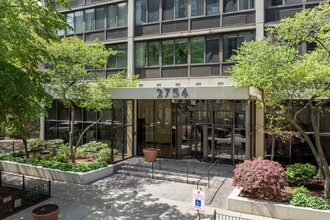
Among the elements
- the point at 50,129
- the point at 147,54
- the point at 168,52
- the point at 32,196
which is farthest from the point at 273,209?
the point at 50,129

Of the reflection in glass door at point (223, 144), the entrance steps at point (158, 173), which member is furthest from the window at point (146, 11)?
the entrance steps at point (158, 173)

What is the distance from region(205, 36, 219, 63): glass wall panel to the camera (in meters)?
17.1

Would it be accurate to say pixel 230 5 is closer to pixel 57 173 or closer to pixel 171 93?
pixel 171 93

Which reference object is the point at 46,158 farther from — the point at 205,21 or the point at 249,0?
the point at 249,0

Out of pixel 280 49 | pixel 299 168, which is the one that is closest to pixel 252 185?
pixel 299 168

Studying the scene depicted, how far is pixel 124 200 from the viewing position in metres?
10.9

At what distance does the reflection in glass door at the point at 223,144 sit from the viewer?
16.0m

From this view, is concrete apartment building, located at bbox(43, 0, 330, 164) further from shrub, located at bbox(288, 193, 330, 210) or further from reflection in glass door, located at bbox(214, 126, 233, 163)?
shrub, located at bbox(288, 193, 330, 210)

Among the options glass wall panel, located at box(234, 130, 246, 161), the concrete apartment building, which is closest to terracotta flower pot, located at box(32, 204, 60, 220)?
the concrete apartment building

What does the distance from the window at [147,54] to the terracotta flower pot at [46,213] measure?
1283 centimetres

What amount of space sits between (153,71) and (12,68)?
10913mm

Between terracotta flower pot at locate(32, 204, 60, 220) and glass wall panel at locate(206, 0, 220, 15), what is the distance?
15.2 m

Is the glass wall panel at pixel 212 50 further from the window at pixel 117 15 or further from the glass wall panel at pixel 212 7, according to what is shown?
the window at pixel 117 15

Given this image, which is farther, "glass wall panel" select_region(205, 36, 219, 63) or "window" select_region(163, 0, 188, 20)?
"window" select_region(163, 0, 188, 20)
